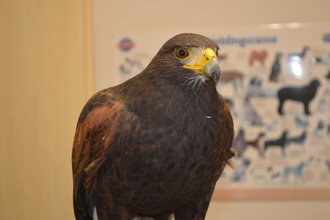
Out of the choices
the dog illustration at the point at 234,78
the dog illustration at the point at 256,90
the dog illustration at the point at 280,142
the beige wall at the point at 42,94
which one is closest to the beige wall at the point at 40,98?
the beige wall at the point at 42,94

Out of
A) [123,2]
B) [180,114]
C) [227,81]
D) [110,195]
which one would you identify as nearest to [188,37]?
[180,114]

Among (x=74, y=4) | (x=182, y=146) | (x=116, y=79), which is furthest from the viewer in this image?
(x=116, y=79)

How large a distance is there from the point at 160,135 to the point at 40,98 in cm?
102

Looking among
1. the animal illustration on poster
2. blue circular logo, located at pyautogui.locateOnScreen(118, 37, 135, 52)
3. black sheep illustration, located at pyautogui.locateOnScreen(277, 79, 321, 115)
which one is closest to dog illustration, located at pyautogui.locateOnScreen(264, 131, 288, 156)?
the animal illustration on poster

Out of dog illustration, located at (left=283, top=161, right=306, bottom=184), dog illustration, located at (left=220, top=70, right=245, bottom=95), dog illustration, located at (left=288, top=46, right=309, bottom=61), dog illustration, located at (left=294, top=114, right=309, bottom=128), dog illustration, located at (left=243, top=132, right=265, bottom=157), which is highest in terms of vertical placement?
dog illustration, located at (left=288, top=46, right=309, bottom=61)

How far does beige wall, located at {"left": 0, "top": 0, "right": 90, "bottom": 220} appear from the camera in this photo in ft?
5.59

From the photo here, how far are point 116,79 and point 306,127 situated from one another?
2.86 ft

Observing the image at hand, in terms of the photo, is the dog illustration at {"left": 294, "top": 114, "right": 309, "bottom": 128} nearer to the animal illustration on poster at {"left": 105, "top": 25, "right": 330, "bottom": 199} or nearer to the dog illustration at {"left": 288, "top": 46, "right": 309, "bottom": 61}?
the animal illustration on poster at {"left": 105, "top": 25, "right": 330, "bottom": 199}

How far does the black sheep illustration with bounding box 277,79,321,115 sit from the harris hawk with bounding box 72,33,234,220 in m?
0.88

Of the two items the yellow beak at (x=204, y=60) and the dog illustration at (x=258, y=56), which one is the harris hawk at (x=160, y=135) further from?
the dog illustration at (x=258, y=56)

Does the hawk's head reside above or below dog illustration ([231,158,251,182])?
above

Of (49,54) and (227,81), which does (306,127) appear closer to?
(227,81)

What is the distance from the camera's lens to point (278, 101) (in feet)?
5.71

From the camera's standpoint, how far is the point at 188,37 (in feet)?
2.83
